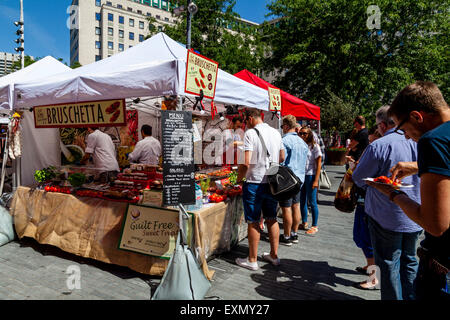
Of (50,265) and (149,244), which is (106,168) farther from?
(149,244)

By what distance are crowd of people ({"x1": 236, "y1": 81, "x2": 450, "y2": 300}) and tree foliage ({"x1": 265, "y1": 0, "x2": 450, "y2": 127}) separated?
45.4 feet

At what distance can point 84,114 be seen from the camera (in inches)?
163

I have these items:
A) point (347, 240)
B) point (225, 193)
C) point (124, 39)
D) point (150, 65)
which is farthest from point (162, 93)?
point (124, 39)

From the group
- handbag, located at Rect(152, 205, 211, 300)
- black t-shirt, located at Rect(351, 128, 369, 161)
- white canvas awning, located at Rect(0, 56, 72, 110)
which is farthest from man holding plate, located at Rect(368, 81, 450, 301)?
white canvas awning, located at Rect(0, 56, 72, 110)

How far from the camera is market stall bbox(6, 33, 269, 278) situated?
10.9 feet

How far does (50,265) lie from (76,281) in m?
0.73

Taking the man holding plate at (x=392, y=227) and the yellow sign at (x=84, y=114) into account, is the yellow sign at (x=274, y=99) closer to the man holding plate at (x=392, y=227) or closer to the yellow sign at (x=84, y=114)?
the yellow sign at (x=84, y=114)

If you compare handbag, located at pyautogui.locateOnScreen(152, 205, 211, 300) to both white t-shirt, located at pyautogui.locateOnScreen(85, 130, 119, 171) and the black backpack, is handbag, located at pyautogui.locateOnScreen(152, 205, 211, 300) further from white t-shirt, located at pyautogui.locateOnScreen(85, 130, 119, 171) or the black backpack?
white t-shirt, located at pyautogui.locateOnScreen(85, 130, 119, 171)

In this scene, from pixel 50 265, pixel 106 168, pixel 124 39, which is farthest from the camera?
pixel 124 39

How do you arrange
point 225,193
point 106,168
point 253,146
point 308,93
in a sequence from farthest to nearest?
point 308,93
point 106,168
point 225,193
point 253,146

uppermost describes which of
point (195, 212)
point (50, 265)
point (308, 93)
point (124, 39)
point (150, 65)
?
point (124, 39)

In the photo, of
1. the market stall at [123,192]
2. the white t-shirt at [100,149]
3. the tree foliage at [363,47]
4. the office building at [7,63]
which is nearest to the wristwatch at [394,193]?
the market stall at [123,192]

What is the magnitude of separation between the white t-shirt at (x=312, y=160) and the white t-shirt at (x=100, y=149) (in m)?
3.55

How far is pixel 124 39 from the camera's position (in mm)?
58844
